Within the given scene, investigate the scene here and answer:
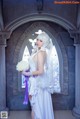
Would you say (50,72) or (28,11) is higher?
(28,11)

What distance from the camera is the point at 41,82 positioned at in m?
A: 3.35

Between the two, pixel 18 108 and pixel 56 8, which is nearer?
pixel 56 8

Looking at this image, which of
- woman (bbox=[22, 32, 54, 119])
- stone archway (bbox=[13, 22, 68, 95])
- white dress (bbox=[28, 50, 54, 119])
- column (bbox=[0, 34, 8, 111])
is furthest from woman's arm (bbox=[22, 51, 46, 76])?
stone archway (bbox=[13, 22, 68, 95])

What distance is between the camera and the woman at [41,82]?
3.32m

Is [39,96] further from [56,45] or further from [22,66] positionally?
[56,45]

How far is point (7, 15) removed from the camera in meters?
4.41

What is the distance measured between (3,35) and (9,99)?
1.13m

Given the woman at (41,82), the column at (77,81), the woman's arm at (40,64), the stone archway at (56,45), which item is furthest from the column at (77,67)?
the woman's arm at (40,64)

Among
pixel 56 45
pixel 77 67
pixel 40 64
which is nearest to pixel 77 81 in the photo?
pixel 77 67

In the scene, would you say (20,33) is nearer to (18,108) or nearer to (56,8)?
(56,8)

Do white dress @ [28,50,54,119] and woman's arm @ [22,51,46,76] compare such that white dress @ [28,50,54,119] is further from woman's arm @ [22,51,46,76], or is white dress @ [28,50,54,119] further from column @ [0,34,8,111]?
column @ [0,34,8,111]

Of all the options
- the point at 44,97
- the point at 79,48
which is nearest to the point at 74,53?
the point at 79,48

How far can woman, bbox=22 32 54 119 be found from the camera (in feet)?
10.9

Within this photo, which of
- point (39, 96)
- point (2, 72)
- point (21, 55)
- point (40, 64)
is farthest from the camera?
point (21, 55)
